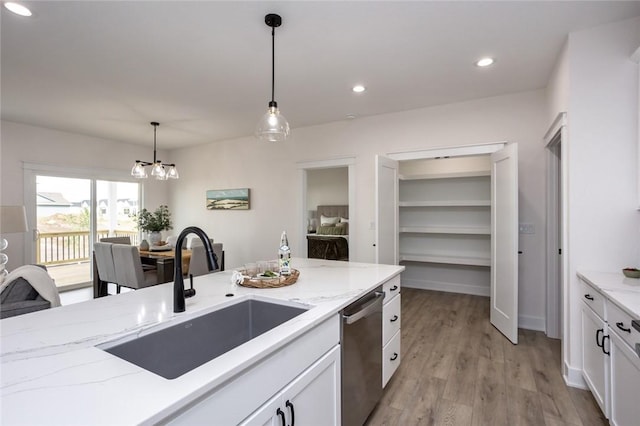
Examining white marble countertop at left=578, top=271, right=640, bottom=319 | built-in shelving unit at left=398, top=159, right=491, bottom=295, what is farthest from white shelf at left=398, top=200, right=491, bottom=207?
white marble countertop at left=578, top=271, right=640, bottom=319

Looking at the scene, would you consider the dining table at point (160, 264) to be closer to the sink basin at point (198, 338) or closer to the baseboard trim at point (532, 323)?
the sink basin at point (198, 338)

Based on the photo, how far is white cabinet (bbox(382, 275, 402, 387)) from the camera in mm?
2100

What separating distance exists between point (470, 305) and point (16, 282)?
4648 millimetres

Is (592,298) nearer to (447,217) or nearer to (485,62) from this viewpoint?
(485,62)

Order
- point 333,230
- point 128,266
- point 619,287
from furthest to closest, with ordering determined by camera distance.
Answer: point 333,230 → point 128,266 → point 619,287

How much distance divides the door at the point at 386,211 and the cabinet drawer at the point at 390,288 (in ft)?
4.25

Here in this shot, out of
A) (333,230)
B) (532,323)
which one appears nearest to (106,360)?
(532,323)

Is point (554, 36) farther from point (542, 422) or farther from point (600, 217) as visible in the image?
point (542, 422)

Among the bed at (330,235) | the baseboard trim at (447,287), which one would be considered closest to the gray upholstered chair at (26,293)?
the bed at (330,235)

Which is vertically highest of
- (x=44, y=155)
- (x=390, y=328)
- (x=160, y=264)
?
(x=44, y=155)

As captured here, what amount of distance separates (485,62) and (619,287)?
82.0 inches

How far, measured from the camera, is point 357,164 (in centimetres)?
452

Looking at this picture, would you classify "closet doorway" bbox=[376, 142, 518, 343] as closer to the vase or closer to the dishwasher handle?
the dishwasher handle

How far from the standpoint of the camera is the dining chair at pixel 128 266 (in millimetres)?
3549
